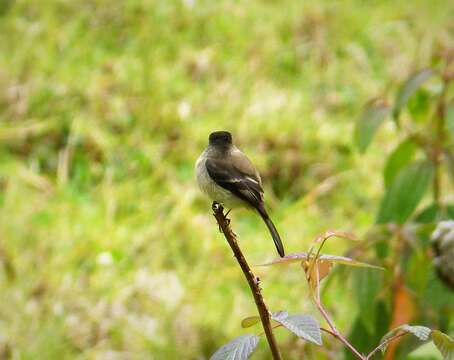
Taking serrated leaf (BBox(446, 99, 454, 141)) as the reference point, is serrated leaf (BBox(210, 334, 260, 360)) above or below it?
below

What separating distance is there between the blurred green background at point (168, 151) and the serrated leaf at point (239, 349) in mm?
2075

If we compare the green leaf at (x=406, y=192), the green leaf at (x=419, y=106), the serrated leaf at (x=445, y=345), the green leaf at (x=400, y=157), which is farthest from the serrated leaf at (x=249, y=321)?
the green leaf at (x=419, y=106)

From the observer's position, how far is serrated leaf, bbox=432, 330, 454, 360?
2.99ft

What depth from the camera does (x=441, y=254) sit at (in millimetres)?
1460

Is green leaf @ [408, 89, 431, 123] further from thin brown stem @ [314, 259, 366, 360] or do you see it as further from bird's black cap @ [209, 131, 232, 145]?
thin brown stem @ [314, 259, 366, 360]

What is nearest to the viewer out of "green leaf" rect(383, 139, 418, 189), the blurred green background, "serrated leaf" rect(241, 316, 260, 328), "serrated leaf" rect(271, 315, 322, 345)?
"serrated leaf" rect(271, 315, 322, 345)

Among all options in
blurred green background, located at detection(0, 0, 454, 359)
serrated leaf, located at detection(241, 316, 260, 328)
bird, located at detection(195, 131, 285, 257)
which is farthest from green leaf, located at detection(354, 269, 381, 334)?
blurred green background, located at detection(0, 0, 454, 359)

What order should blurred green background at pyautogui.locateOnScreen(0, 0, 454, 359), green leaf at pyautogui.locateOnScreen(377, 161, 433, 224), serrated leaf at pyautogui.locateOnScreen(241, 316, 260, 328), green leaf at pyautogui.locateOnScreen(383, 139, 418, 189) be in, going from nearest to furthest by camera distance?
serrated leaf at pyautogui.locateOnScreen(241, 316, 260, 328) → green leaf at pyautogui.locateOnScreen(377, 161, 433, 224) → green leaf at pyautogui.locateOnScreen(383, 139, 418, 189) → blurred green background at pyautogui.locateOnScreen(0, 0, 454, 359)

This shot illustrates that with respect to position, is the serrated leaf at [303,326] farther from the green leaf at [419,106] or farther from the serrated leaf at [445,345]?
the green leaf at [419,106]

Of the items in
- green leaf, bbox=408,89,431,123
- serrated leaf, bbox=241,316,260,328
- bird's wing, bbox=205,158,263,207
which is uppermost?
green leaf, bbox=408,89,431,123

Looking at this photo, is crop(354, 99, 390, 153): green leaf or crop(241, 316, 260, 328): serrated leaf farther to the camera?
crop(354, 99, 390, 153): green leaf

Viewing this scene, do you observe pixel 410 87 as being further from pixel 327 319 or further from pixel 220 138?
pixel 327 319

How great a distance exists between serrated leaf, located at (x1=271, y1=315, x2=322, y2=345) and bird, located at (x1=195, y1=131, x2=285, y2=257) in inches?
35.1

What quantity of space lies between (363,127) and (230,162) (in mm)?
548
